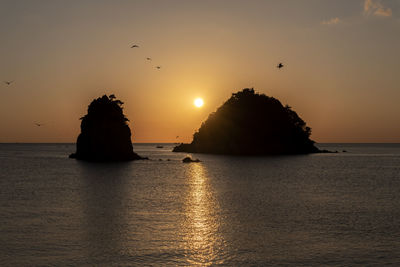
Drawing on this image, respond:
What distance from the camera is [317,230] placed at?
95.6 feet

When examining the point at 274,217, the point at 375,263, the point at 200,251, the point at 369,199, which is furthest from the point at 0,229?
the point at 369,199

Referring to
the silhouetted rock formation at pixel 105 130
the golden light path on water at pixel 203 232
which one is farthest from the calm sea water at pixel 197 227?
the silhouetted rock formation at pixel 105 130

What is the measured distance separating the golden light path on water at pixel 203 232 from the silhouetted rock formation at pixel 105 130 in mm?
70714

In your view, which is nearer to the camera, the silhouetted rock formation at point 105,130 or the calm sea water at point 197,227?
the calm sea water at point 197,227

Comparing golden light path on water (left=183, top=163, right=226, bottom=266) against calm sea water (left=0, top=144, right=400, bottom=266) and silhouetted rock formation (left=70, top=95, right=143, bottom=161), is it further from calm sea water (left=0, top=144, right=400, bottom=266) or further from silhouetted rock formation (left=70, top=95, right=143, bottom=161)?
silhouetted rock formation (left=70, top=95, right=143, bottom=161)

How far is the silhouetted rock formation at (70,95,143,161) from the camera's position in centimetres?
11306

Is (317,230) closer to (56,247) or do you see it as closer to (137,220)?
(137,220)

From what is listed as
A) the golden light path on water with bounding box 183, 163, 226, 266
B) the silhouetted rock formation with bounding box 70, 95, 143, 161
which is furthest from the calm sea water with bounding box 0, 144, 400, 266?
the silhouetted rock formation with bounding box 70, 95, 143, 161

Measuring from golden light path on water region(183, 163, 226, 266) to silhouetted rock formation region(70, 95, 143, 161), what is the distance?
232 ft

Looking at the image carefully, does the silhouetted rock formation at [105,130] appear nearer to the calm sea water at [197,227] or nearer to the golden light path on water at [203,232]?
the calm sea water at [197,227]

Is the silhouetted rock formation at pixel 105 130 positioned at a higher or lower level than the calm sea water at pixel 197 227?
higher

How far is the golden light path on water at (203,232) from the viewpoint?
870 inches

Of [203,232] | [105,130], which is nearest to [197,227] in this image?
[203,232]

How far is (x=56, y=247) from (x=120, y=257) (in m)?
4.38
